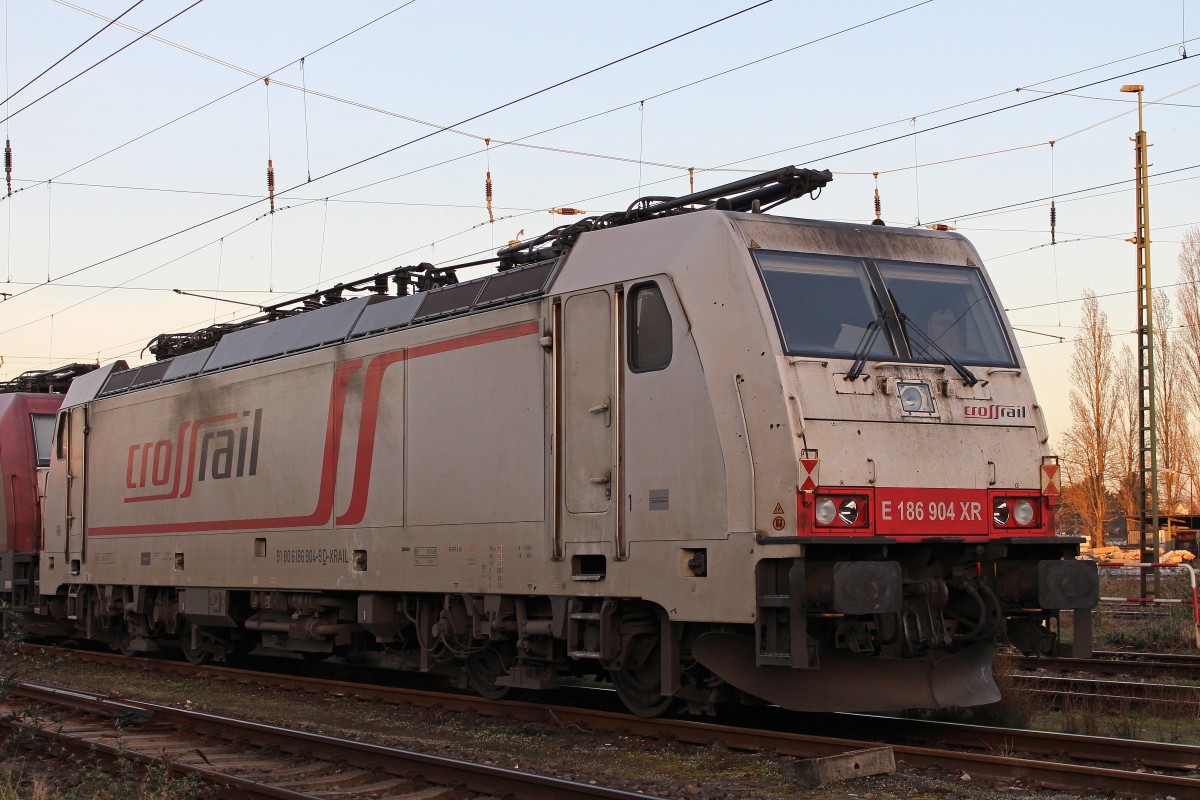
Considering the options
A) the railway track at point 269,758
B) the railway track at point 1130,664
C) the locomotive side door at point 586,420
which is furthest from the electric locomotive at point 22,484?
the railway track at point 1130,664

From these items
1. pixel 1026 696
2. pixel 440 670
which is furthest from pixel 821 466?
pixel 440 670

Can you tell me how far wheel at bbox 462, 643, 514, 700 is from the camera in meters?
11.8

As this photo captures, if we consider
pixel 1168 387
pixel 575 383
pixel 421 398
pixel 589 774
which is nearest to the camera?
pixel 589 774

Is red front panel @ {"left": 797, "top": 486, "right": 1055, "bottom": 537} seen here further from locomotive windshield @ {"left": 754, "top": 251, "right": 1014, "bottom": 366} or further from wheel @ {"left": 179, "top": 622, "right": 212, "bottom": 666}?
wheel @ {"left": 179, "top": 622, "right": 212, "bottom": 666}

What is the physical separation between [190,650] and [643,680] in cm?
876

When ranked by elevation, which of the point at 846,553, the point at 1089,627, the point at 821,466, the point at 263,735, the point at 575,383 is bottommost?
the point at 263,735

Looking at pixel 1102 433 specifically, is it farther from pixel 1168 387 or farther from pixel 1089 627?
pixel 1089 627

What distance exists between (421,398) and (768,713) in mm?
4251

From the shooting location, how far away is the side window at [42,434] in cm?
2142

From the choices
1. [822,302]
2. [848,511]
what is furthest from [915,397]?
[848,511]

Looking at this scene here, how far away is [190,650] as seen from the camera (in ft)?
56.2

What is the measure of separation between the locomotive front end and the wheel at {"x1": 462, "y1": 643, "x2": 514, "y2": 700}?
295cm

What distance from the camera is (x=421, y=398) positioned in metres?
12.3

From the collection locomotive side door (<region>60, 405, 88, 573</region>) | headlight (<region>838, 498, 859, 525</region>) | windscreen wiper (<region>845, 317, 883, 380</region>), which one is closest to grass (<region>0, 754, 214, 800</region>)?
headlight (<region>838, 498, 859, 525</region>)
